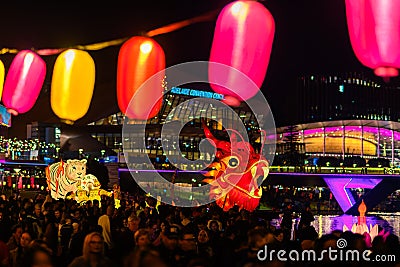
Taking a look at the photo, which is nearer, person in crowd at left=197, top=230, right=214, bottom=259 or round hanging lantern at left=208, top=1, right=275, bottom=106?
person in crowd at left=197, top=230, right=214, bottom=259

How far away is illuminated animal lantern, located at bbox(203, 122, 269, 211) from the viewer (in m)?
21.3

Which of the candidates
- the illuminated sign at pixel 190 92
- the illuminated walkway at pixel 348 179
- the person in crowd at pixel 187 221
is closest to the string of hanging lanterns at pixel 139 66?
the person in crowd at pixel 187 221

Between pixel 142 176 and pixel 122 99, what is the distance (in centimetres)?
3722

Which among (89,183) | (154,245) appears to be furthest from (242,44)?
(89,183)

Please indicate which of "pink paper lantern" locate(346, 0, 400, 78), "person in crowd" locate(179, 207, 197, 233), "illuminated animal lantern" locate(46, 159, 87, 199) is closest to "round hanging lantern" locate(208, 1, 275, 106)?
"person in crowd" locate(179, 207, 197, 233)

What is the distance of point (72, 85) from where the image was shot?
45.8ft

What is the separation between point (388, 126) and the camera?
76938 millimetres

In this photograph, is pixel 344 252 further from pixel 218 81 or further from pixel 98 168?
pixel 98 168

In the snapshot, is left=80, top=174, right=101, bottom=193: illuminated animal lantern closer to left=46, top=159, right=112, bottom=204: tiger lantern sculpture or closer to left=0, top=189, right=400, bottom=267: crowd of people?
left=46, top=159, right=112, bottom=204: tiger lantern sculpture

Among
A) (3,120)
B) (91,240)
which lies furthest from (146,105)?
(3,120)

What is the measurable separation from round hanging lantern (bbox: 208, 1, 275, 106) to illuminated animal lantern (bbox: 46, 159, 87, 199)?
52.6 ft

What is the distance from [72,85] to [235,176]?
8787 millimetres

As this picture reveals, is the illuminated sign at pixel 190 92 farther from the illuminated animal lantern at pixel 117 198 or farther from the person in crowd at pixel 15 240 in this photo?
the person in crowd at pixel 15 240

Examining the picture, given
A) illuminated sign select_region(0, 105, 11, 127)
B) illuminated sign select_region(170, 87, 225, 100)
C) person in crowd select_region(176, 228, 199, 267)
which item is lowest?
person in crowd select_region(176, 228, 199, 267)
